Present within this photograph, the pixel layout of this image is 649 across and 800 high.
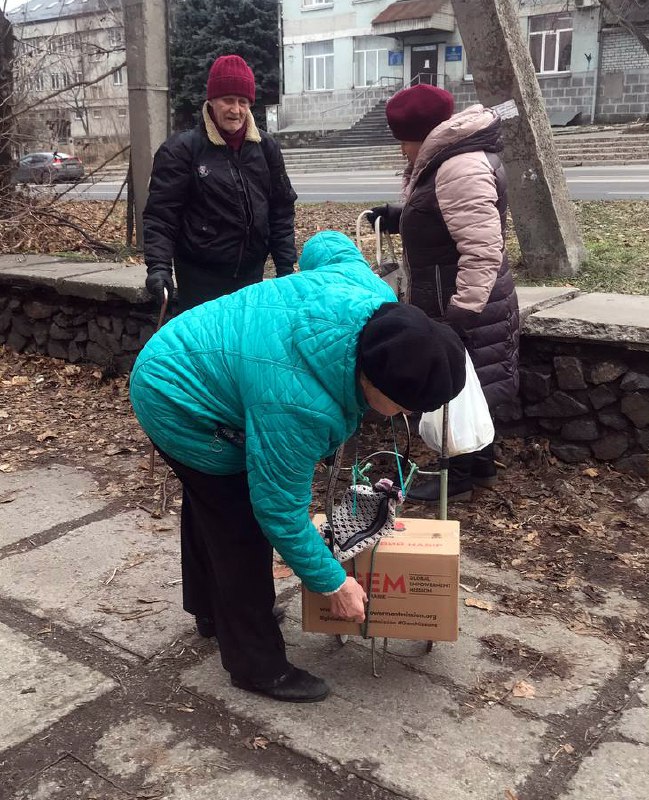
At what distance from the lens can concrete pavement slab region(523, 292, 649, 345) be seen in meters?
4.09

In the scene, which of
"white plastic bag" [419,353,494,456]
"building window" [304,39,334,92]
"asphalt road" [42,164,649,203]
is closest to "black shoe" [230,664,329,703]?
"white plastic bag" [419,353,494,456]

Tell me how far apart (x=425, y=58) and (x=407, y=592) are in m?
40.6

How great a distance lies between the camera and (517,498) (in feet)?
13.6

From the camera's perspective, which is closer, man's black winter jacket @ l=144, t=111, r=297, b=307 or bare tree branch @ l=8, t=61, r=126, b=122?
man's black winter jacket @ l=144, t=111, r=297, b=307

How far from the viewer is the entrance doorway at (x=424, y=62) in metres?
39.0

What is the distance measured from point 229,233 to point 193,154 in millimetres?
423

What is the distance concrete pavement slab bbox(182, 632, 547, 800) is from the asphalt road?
342 inches

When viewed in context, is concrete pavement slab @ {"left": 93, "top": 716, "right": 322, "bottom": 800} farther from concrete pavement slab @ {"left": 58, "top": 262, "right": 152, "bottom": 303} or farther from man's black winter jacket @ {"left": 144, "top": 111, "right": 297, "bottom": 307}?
concrete pavement slab @ {"left": 58, "top": 262, "right": 152, "bottom": 303}

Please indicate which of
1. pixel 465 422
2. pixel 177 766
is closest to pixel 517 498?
pixel 465 422

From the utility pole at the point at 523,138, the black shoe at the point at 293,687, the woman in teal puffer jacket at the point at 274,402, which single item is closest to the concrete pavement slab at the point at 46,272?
the utility pole at the point at 523,138

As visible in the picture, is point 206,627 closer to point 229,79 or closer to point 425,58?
point 229,79

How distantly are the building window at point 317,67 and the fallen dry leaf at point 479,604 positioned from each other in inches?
1622

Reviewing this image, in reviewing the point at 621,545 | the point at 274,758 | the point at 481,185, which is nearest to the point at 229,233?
the point at 481,185

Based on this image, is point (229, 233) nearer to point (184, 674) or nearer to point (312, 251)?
point (312, 251)
